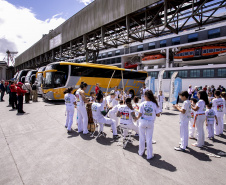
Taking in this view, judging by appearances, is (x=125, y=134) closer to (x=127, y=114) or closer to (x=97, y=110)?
(x=127, y=114)

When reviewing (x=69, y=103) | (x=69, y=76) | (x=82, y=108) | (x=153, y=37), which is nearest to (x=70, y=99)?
(x=69, y=103)

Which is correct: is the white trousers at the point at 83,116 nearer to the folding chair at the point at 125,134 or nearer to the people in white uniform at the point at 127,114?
the folding chair at the point at 125,134

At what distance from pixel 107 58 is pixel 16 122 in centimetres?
4252

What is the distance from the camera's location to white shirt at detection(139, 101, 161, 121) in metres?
3.65

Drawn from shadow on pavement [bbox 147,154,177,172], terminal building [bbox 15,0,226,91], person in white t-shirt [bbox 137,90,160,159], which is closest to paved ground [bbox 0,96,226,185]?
shadow on pavement [bbox 147,154,177,172]

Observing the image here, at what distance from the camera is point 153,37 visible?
24828mm

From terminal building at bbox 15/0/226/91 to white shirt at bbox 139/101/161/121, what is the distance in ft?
35.5

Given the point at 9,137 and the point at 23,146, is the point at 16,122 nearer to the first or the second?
the point at 9,137

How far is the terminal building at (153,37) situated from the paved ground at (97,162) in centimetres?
1121

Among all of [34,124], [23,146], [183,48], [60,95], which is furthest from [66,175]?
[183,48]

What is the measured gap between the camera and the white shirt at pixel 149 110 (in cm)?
365

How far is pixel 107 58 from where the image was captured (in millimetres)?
47406

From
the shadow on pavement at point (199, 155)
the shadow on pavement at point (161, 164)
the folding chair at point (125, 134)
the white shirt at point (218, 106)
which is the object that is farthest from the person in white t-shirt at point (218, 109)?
the folding chair at point (125, 134)

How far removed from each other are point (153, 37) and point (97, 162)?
25.3 m
